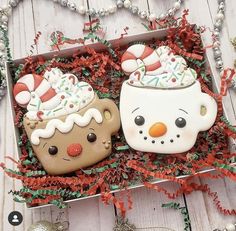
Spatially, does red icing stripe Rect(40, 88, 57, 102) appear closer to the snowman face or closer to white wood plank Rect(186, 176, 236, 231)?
the snowman face

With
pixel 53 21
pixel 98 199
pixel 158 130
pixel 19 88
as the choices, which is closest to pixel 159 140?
pixel 158 130

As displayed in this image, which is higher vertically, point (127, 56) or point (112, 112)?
point (127, 56)

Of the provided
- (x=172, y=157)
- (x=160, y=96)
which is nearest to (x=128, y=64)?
(x=160, y=96)

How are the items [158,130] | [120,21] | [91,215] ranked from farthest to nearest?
[120,21] → [91,215] → [158,130]

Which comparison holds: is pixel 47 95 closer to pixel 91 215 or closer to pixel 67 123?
pixel 67 123

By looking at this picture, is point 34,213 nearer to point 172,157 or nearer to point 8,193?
point 8,193

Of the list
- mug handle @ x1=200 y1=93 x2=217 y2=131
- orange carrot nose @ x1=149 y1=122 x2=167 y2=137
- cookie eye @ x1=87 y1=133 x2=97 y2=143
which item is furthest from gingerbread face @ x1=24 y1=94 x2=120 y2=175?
mug handle @ x1=200 y1=93 x2=217 y2=131
